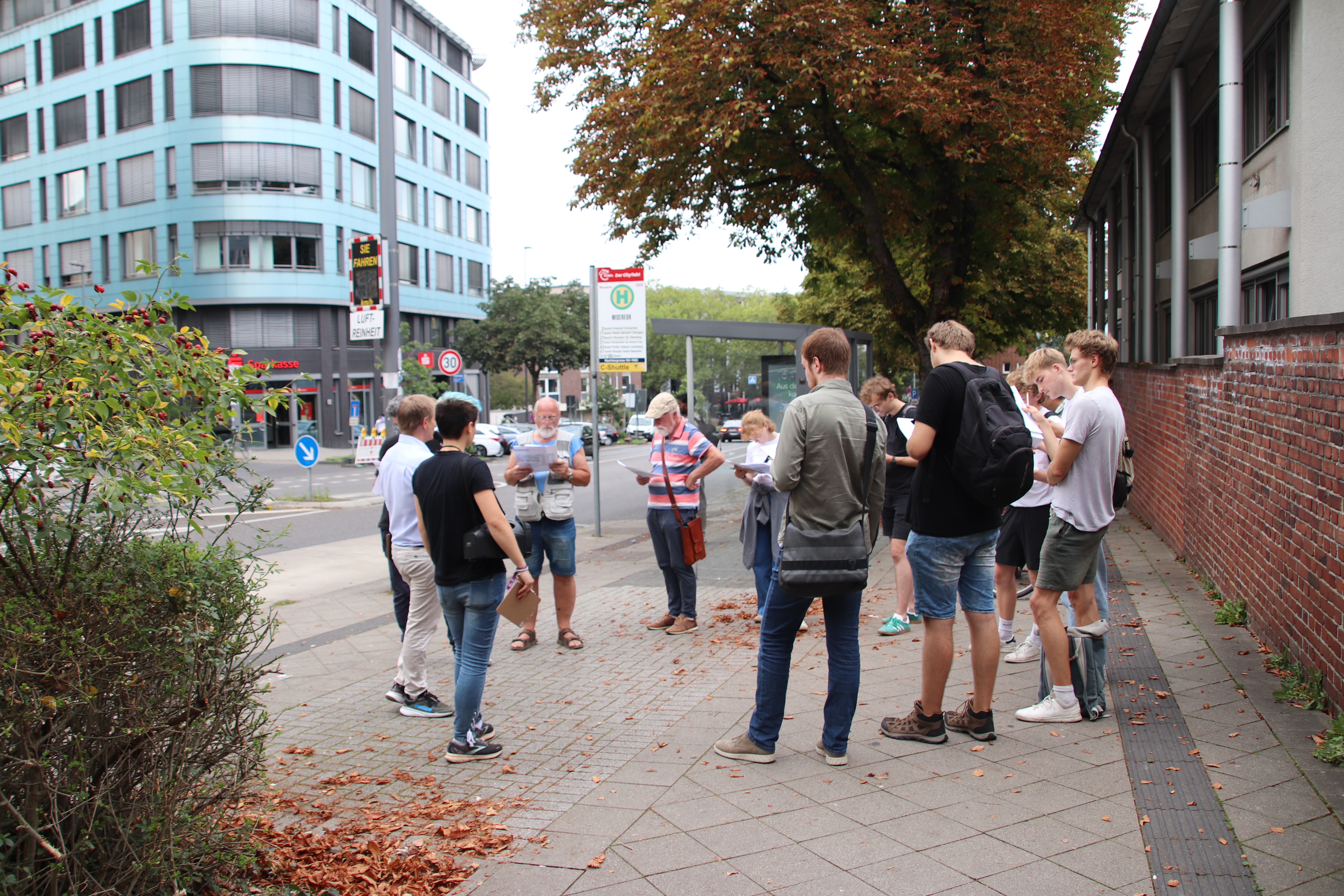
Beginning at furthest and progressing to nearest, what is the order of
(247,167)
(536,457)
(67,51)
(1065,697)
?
(67,51) → (247,167) → (536,457) → (1065,697)

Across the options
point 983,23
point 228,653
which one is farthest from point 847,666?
point 983,23

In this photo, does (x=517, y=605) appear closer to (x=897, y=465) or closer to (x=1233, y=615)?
(x=897, y=465)

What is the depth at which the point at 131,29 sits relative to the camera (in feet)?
138

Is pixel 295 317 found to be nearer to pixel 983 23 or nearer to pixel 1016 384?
pixel 983 23

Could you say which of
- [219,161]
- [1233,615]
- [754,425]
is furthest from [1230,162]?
[219,161]

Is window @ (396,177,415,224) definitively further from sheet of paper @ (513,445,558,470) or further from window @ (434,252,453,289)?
sheet of paper @ (513,445,558,470)

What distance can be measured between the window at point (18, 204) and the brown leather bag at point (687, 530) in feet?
167

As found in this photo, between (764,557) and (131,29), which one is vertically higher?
(131,29)

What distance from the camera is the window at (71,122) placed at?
44188mm

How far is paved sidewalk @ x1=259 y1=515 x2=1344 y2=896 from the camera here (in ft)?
10.9

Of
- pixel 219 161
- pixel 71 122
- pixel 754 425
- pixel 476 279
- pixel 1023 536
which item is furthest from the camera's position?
pixel 476 279

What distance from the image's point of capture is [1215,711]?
4.73 meters

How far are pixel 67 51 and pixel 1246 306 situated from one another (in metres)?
49.4

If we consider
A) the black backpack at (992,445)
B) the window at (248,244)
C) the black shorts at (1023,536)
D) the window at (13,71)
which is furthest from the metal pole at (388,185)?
the window at (13,71)
